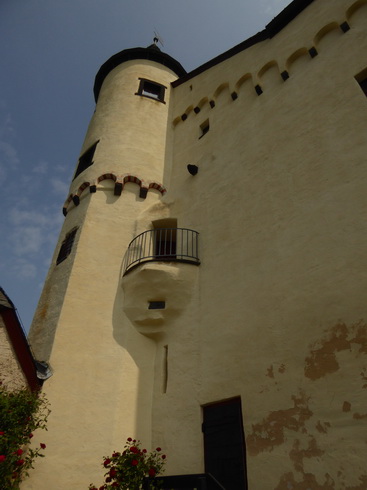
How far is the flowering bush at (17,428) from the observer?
620 centimetres

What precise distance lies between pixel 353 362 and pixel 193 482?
10.1 feet

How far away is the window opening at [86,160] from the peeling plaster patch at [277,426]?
34.1 feet

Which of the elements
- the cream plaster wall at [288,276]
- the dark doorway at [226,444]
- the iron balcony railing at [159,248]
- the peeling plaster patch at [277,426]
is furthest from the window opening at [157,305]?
the peeling plaster patch at [277,426]

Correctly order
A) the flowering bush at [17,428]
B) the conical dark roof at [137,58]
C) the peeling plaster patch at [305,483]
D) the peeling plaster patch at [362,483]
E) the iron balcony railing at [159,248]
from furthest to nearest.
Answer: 1. the conical dark roof at [137,58]
2. the iron balcony railing at [159,248]
3. the flowering bush at [17,428]
4. the peeling plaster patch at [305,483]
5. the peeling plaster patch at [362,483]

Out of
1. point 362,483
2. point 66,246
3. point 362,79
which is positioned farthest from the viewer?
point 66,246

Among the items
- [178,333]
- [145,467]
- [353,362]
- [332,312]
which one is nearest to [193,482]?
[145,467]

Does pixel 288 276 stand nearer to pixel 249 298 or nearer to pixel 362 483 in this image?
pixel 249 298

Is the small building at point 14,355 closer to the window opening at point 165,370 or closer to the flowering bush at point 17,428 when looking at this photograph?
the flowering bush at point 17,428

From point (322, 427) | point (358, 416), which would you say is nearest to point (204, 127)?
point (322, 427)

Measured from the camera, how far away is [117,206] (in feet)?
39.7

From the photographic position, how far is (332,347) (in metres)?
6.54

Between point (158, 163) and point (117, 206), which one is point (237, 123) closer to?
point (158, 163)

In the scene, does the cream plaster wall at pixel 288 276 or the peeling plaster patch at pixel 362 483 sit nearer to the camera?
the peeling plaster patch at pixel 362 483

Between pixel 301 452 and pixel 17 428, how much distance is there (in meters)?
4.83
